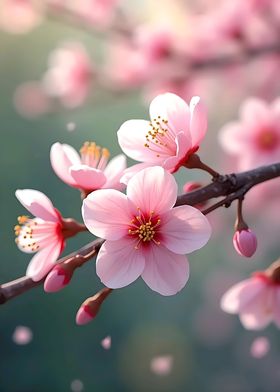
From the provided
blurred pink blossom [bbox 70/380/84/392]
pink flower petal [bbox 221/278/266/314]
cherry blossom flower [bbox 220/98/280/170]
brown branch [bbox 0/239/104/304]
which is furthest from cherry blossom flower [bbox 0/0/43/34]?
brown branch [bbox 0/239/104/304]

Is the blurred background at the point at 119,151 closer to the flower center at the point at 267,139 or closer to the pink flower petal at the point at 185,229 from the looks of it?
the flower center at the point at 267,139

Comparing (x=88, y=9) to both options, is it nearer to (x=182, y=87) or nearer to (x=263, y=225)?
(x=182, y=87)

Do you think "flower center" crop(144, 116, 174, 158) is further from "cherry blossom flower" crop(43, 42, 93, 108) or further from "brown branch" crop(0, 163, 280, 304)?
"cherry blossom flower" crop(43, 42, 93, 108)

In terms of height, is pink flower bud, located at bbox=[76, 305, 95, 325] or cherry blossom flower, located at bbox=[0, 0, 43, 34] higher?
cherry blossom flower, located at bbox=[0, 0, 43, 34]

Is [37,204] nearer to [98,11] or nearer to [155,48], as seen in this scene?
[155,48]

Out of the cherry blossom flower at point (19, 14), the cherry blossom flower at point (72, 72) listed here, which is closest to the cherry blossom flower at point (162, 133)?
the cherry blossom flower at point (72, 72)

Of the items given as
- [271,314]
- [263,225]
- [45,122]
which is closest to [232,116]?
[263,225]
